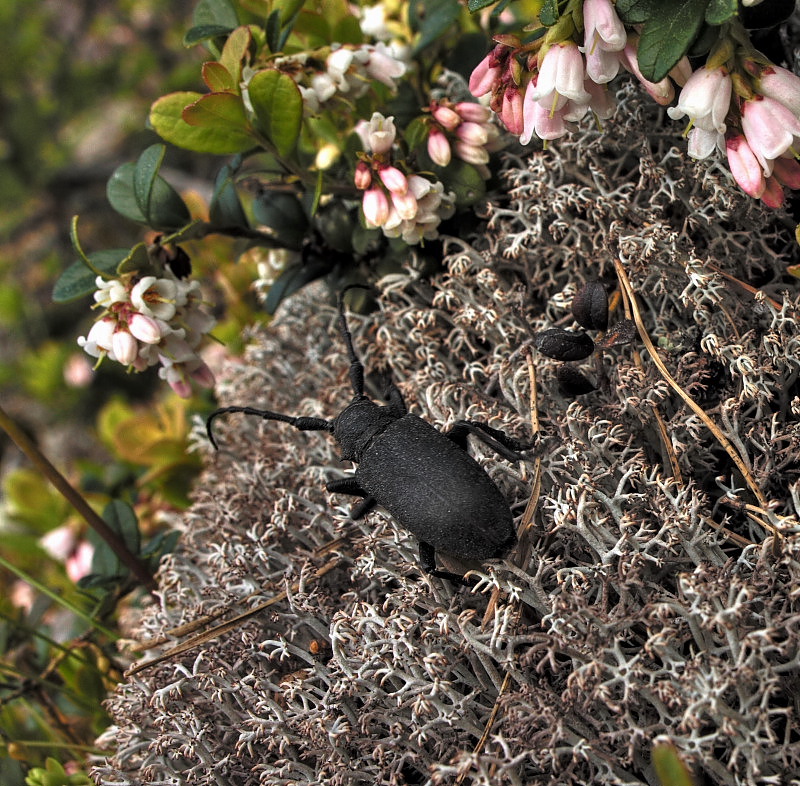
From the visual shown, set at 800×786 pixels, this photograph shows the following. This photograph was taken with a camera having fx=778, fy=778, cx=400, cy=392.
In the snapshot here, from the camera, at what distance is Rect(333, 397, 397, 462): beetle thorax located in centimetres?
146

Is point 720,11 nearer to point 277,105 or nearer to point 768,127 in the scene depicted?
point 768,127

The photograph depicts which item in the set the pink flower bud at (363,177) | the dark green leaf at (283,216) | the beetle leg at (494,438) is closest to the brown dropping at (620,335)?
the beetle leg at (494,438)

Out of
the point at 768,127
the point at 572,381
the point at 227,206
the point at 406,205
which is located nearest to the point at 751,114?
the point at 768,127

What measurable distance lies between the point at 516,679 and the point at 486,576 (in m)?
0.16

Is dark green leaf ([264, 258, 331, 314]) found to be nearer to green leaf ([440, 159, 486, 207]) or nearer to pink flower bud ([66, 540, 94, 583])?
green leaf ([440, 159, 486, 207])

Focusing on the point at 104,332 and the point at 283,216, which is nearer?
the point at 104,332

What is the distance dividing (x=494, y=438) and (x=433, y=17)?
108 cm

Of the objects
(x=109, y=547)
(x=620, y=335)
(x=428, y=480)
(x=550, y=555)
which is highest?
(x=620, y=335)

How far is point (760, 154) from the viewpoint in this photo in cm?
119

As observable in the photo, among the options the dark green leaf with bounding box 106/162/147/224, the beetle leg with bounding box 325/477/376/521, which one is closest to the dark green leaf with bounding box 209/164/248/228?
the dark green leaf with bounding box 106/162/147/224

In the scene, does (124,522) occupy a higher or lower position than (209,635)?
lower

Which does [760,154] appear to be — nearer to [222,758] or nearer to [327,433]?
[327,433]

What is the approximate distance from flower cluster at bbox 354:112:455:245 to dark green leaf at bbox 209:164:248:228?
0.32 m

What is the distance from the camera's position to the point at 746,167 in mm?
1217
